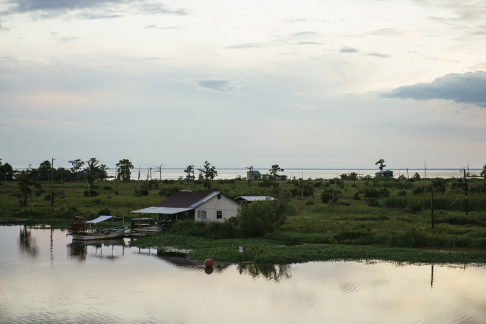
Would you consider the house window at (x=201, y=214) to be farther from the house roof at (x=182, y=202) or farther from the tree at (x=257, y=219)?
the tree at (x=257, y=219)

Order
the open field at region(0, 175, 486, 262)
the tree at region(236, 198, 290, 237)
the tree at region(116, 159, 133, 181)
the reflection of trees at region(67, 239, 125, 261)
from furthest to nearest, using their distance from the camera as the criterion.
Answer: the tree at region(116, 159, 133, 181) < the tree at region(236, 198, 290, 237) < the open field at region(0, 175, 486, 262) < the reflection of trees at region(67, 239, 125, 261)

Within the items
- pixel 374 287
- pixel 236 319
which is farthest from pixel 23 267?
pixel 374 287

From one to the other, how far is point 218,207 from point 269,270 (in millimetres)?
19469

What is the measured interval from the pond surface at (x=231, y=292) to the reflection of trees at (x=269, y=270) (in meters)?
0.12

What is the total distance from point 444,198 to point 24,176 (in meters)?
61.7

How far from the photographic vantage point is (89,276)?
26.5 m

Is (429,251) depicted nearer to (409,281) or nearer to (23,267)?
(409,281)

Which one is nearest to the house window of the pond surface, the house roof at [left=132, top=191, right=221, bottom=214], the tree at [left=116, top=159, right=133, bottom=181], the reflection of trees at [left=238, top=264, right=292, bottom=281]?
the house roof at [left=132, top=191, right=221, bottom=214]

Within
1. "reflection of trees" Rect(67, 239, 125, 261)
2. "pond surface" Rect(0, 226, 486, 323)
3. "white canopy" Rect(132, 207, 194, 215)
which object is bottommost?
"reflection of trees" Rect(67, 239, 125, 261)

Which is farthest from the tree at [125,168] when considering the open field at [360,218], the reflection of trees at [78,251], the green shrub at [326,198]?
the reflection of trees at [78,251]

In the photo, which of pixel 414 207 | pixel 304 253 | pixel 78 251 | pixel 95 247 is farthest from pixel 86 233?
pixel 414 207

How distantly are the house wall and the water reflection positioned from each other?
869 cm

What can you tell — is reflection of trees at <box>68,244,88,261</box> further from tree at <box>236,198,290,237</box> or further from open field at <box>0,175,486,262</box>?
tree at <box>236,198,290,237</box>

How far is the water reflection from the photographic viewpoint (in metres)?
33.5
